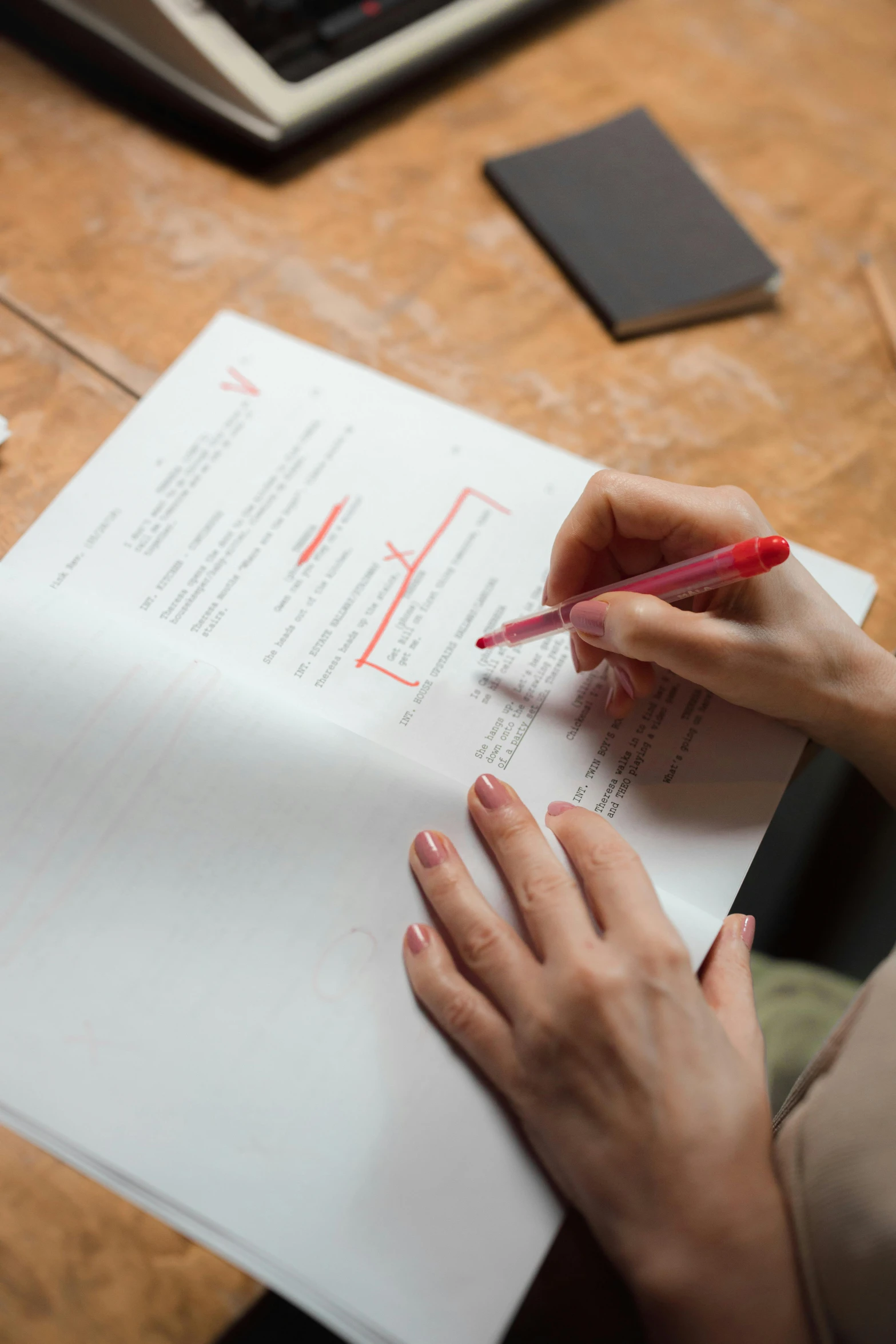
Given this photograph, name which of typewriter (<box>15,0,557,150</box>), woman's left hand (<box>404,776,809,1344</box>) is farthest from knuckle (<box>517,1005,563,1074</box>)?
typewriter (<box>15,0,557,150</box>)

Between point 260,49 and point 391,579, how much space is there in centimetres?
49

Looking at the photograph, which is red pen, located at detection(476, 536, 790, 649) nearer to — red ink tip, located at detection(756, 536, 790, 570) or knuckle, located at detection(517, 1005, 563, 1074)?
red ink tip, located at detection(756, 536, 790, 570)

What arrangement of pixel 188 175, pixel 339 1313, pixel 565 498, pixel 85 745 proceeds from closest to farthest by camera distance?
1. pixel 339 1313
2. pixel 85 745
3. pixel 565 498
4. pixel 188 175

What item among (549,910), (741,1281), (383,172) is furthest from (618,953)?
(383,172)

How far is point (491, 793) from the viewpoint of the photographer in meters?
0.48

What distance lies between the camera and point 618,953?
1.44 ft

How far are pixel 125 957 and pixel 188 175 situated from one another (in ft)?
2.07

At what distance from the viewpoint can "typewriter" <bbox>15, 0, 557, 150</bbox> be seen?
0.69 meters

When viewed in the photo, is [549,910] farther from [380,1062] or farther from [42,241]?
[42,241]

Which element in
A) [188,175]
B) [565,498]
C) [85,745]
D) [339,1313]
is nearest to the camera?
[339,1313]

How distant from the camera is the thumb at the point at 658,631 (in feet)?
1.59

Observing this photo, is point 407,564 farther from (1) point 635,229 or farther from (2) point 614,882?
(1) point 635,229

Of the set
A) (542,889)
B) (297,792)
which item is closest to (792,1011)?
(542,889)

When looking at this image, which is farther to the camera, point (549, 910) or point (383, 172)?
point (383, 172)
